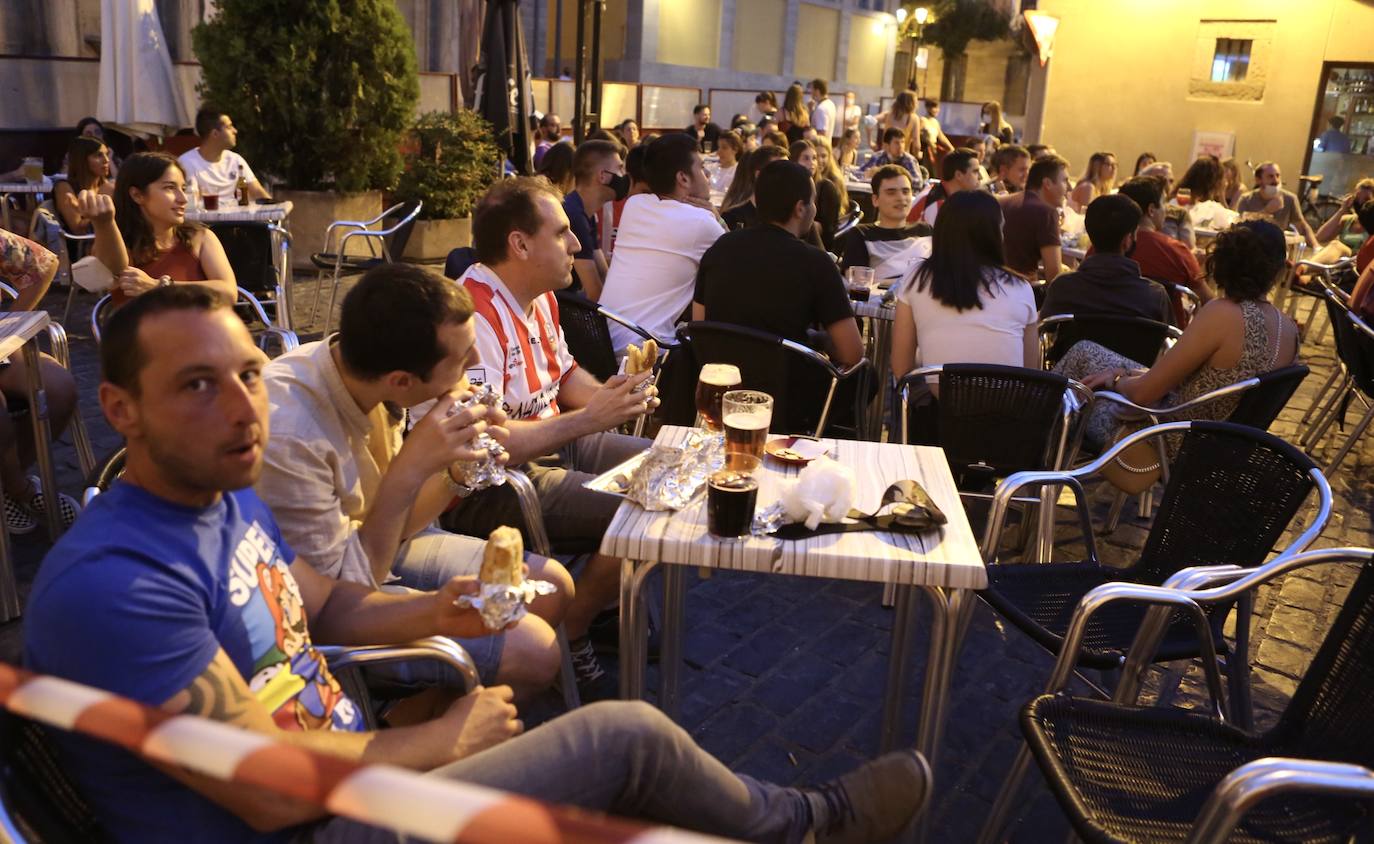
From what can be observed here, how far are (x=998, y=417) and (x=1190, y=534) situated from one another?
817 millimetres

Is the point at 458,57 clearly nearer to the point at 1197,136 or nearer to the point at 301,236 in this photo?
the point at 301,236

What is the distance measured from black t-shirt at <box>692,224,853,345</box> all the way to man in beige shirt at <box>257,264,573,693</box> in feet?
6.41

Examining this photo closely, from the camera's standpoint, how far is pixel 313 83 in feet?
29.8

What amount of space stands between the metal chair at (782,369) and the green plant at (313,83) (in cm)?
641

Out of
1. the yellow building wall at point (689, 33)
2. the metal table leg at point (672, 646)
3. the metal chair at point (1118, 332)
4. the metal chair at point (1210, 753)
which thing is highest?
the yellow building wall at point (689, 33)

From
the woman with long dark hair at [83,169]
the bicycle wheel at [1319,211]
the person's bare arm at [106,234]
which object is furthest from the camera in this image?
the bicycle wheel at [1319,211]

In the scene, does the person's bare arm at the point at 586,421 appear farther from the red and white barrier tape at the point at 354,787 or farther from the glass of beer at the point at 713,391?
the red and white barrier tape at the point at 354,787

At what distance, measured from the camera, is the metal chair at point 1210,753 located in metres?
1.72

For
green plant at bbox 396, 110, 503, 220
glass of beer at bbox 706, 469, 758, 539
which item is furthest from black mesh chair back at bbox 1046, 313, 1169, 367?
green plant at bbox 396, 110, 503, 220

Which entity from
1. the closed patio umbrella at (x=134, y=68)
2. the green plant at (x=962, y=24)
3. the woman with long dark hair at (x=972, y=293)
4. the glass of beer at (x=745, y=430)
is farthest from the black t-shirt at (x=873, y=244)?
the green plant at (x=962, y=24)

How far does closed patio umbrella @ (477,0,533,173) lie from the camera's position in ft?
32.7

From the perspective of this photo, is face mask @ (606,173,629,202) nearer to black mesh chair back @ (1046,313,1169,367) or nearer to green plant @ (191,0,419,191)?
green plant @ (191,0,419,191)

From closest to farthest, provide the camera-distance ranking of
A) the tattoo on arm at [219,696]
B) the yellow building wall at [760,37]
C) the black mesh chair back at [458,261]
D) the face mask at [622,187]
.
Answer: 1. the tattoo on arm at [219,696]
2. the black mesh chair back at [458,261]
3. the face mask at [622,187]
4. the yellow building wall at [760,37]

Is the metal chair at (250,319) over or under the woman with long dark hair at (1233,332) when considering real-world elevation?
under
